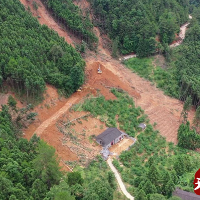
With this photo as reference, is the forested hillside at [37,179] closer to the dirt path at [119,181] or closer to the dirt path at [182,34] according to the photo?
the dirt path at [119,181]

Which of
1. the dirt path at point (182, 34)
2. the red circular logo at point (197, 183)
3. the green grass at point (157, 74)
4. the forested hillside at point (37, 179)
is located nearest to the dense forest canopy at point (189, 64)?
the green grass at point (157, 74)

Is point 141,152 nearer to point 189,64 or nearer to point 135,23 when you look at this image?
point 189,64

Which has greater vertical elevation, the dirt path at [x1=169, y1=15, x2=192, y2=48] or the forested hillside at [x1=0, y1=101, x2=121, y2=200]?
the dirt path at [x1=169, y1=15, x2=192, y2=48]

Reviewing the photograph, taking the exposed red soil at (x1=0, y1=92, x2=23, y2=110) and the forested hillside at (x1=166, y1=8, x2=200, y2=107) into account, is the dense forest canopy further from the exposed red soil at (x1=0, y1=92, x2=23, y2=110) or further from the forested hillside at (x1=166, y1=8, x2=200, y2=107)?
the exposed red soil at (x1=0, y1=92, x2=23, y2=110)

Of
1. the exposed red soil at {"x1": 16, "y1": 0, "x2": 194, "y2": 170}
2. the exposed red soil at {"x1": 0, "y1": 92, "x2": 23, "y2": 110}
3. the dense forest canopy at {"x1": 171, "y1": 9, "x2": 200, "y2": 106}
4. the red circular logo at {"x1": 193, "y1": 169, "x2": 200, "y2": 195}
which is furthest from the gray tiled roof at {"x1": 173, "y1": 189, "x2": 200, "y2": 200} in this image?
the dense forest canopy at {"x1": 171, "y1": 9, "x2": 200, "y2": 106}

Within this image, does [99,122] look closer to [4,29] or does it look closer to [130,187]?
[130,187]

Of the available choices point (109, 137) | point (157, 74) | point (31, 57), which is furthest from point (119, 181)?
point (157, 74)
